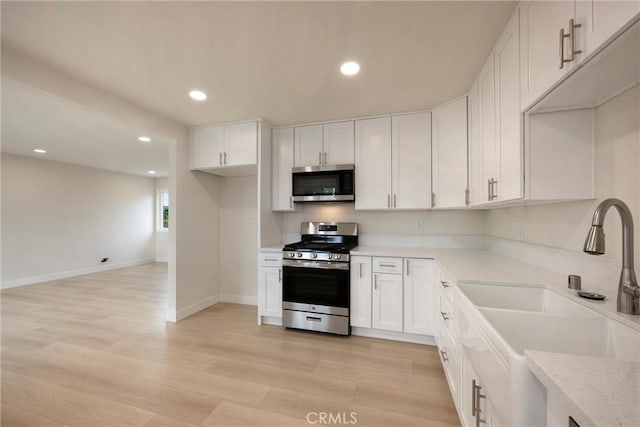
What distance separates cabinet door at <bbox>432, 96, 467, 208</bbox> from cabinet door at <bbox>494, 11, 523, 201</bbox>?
2.78 ft

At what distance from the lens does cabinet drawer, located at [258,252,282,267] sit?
10.2 ft

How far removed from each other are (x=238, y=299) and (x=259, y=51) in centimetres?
337

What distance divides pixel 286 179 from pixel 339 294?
5.16 ft

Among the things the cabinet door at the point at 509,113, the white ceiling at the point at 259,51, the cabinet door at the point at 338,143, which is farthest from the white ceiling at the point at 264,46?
the cabinet door at the point at 338,143

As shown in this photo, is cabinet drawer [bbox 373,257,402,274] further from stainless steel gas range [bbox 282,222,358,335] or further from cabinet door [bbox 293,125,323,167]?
cabinet door [bbox 293,125,323,167]

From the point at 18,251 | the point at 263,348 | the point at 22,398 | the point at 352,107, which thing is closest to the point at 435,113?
the point at 352,107

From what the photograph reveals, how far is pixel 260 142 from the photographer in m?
3.16

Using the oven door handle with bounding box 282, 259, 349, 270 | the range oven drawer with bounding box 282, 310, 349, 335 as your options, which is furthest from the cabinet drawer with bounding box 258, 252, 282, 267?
the range oven drawer with bounding box 282, 310, 349, 335

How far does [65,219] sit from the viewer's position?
561cm

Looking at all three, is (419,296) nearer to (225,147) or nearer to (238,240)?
(238,240)

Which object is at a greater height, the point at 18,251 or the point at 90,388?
the point at 18,251

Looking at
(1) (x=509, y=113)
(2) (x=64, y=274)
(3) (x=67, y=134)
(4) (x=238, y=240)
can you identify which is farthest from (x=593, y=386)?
(2) (x=64, y=274)

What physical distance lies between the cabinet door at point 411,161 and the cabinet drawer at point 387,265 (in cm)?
65

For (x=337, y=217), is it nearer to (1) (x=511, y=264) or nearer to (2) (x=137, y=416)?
(1) (x=511, y=264)
